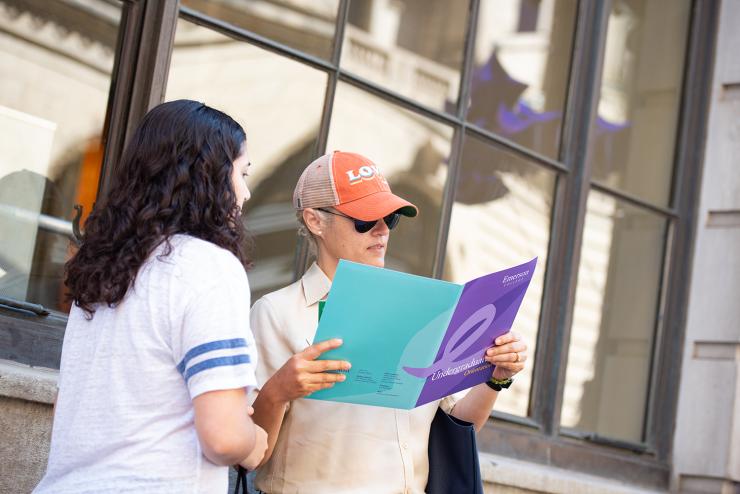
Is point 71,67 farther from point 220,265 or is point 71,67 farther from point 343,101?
point 220,265

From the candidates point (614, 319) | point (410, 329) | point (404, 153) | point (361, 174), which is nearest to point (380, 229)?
point (361, 174)

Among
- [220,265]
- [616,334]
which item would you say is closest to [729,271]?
[616,334]

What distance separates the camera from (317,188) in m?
3.19

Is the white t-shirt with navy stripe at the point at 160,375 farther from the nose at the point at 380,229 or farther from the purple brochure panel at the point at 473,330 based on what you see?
the nose at the point at 380,229

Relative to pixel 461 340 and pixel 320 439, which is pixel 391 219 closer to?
pixel 461 340

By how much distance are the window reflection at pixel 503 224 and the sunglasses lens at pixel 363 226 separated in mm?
2084

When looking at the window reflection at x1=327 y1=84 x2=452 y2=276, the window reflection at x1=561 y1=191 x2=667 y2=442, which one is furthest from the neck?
the window reflection at x1=561 y1=191 x2=667 y2=442

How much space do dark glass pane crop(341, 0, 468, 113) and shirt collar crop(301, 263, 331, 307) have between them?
178 cm

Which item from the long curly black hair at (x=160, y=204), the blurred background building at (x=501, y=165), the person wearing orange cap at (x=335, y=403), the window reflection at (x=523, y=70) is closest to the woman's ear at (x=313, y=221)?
the person wearing orange cap at (x=335, y=403)

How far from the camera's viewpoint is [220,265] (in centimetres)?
218

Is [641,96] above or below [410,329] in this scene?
above

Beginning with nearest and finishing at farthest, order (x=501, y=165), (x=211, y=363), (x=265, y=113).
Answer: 1. (x=211, y=363)
2. (x=265, y=113)
3. (x=501, y=165)

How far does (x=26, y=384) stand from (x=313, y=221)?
1068 millimetres

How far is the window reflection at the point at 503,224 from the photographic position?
533 cm
